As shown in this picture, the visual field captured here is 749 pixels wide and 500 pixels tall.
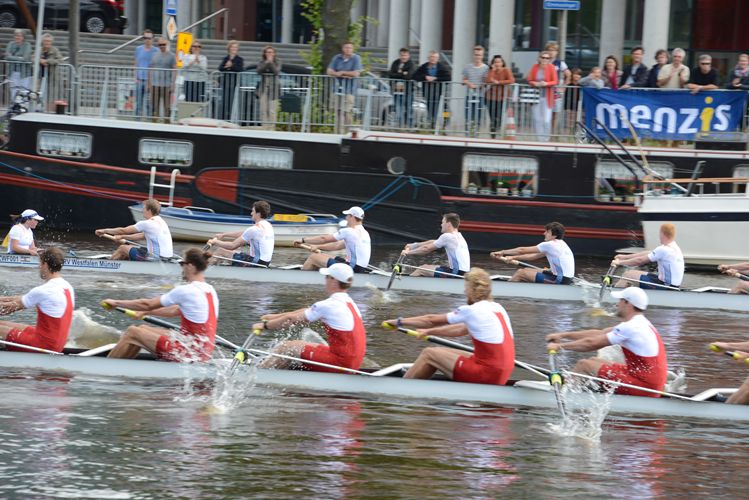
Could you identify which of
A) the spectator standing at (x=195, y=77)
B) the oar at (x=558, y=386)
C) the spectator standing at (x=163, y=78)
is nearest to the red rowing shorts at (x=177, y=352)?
the oar at (x=558, y=386)

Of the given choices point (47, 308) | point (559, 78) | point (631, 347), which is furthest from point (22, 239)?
point (631, 347)

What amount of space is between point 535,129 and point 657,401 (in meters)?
13.8

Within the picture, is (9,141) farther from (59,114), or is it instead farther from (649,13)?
(649,13)

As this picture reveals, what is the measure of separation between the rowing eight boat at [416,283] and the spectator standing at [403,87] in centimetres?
623

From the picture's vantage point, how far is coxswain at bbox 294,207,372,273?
20391mm

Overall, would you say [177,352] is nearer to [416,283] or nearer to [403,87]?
[416,283]

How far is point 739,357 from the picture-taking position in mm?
12953

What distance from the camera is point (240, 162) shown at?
26469 mm

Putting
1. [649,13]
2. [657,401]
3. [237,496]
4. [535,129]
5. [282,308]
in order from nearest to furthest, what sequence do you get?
1. [237,496]
2. [657,401]
3. [282,308]
4. [535,129]
5. [649,13]

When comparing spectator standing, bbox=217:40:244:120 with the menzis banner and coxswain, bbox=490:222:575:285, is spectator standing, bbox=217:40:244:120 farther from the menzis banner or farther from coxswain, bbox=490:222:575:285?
coxswain, bbox=490:222:575:285

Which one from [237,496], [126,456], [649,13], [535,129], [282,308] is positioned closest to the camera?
[237,496]

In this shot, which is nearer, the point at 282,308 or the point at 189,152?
the point at 282,308

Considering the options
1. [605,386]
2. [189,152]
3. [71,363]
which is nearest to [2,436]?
[71,363]

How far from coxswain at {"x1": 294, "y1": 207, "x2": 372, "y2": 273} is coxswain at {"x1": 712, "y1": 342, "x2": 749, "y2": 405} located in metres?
8.34
